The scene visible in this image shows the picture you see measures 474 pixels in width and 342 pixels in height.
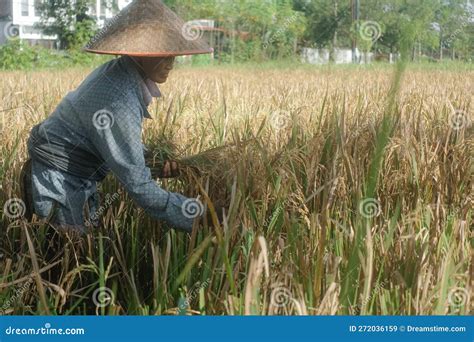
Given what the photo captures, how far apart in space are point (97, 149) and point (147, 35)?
38 cm

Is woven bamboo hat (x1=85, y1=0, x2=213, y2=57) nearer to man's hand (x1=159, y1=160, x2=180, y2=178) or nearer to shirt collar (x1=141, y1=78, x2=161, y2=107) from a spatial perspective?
shirt collar (x1=141, y1=78, x2=161, y2=107)

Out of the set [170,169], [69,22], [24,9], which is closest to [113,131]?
[170,169]

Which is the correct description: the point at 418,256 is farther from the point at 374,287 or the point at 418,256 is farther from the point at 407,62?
the point at 407,62

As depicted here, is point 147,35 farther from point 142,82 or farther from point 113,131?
point 113,131

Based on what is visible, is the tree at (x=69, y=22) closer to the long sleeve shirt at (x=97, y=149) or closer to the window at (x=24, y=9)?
the window at (x=24, y=9)

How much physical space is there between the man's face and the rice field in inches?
12.0

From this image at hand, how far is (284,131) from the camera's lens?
3.02 m

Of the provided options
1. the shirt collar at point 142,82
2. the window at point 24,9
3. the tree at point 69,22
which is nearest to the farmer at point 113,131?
the shirt collar at point 142,82

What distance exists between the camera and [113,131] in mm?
1921

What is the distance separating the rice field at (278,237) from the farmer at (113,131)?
9cm

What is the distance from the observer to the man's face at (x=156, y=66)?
6.79 ft

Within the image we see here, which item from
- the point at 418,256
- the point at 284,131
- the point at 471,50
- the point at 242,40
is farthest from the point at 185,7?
the point at 418,256

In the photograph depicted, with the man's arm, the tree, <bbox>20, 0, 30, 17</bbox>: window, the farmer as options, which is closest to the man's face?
the farmer

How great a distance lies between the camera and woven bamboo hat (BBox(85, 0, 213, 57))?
195 cm
